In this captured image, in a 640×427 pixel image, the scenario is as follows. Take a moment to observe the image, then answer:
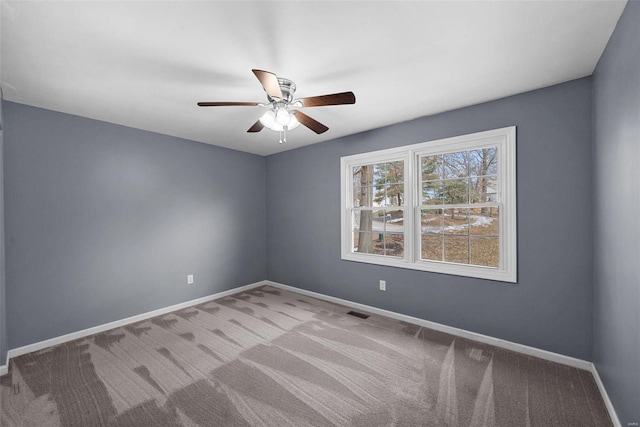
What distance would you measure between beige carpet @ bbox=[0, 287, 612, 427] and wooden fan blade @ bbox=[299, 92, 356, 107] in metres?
2.19

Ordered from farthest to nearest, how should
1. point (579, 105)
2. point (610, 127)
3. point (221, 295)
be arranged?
point (221, 295) → point (579, 105) → point (610, 127)

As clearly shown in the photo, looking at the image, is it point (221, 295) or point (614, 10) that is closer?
point (614, 10)

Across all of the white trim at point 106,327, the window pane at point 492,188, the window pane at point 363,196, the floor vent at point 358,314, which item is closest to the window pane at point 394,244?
the window pane at point 363,196

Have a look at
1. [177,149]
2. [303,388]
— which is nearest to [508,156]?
[303,388]

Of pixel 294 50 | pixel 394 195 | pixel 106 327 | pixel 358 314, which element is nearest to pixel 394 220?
pixel 394 195

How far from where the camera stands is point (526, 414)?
1.78 metres

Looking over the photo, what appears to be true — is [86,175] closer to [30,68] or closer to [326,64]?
[30,68]

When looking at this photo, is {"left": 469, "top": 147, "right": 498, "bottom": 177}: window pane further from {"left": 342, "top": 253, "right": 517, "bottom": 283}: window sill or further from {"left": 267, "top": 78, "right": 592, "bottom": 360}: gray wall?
{"left": 342, "top": 253, "right": 517, "bottom": 283}: window sill

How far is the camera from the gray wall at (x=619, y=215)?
139cm

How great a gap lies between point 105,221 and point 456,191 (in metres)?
4.15

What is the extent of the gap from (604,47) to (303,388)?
3.26 metres

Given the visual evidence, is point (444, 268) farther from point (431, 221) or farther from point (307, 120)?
point (307, 120)

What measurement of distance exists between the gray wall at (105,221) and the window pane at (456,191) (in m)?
3.24

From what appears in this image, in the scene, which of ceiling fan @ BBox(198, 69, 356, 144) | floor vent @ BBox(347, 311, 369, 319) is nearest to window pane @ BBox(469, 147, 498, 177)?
ceiling fan @ BBox(198, 69, 356, 144)
